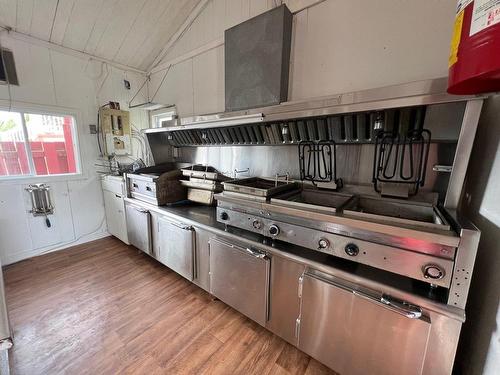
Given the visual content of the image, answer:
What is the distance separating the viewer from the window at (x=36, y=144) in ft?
7.60

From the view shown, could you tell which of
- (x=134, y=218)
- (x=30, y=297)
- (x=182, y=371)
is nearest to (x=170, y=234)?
(x=134, y=218)

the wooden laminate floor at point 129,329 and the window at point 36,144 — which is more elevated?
the window at point 36,144

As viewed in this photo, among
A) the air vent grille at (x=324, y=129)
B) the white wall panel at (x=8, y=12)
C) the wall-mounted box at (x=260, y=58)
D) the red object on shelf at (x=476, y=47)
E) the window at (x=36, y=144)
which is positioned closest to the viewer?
the red object on shelf at (x=476, y=47)

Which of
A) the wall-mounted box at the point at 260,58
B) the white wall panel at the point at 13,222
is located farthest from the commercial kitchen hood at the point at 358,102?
the white wall panel at the point at 13,222

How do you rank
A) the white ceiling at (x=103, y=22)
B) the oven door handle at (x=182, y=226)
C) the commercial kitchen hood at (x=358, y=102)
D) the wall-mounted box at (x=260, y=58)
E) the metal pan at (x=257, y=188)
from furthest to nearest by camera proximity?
the white ceiling at (x=103, y=22)
the oven door handle at (x=182, y=226)
the wall-mounted box at (x=260, y=58)
the metal pan at (x=257, y=188)
the commercial kitchen hood at (x=358, y=102)

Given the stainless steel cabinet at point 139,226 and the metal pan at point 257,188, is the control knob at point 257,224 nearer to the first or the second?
the metal pan at point 257,188

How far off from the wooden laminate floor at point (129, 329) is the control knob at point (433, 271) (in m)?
0.93

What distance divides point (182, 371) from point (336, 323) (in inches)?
39.2

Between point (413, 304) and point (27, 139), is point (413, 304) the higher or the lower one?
the lower one

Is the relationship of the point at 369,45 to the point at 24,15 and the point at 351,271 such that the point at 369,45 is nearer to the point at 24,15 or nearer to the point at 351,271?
the point at 351,271

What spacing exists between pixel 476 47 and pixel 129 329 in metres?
2.37

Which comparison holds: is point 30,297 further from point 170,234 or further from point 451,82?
point 451,82

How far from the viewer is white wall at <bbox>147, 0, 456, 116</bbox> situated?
1283mm

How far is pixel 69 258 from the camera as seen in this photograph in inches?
101
